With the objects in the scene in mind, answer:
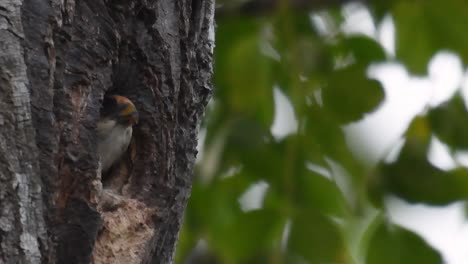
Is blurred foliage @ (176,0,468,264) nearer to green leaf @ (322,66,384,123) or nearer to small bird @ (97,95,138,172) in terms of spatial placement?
green leaf @ (322,66,384,123)

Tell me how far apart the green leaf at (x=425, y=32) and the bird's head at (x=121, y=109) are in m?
1.20

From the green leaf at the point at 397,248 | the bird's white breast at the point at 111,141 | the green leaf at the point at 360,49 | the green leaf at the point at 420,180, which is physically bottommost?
the green leaf at the point at 397,248

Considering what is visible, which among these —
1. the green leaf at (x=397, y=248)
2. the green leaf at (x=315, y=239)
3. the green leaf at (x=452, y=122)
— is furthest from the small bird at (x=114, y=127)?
the green leaf at (x=452, y=122)

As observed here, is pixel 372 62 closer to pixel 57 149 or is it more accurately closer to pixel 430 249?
pixel 430 249

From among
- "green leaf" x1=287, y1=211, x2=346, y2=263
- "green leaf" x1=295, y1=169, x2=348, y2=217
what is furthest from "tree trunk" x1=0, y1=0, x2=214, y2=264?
"green leaf" x1=295, y1=169, x2=348, y2=217

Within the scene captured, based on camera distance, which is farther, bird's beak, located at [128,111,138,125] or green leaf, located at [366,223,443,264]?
green leaf, located at [366,223,443,264]

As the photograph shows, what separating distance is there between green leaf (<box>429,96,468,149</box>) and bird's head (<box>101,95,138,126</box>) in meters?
1.06

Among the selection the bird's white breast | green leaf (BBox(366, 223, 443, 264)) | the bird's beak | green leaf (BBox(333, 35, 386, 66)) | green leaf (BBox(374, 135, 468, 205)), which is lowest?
green leaf (BBox(366, 223, 443, 264))

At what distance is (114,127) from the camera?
1.82 m

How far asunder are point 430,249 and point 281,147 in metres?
0.41

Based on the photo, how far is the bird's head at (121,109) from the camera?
70.3 inches

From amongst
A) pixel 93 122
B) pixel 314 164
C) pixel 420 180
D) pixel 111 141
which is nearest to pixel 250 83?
pixel 314 164

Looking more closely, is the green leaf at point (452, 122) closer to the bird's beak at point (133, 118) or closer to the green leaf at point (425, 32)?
the green leaf at point (425, 32)

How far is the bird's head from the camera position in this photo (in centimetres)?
179
